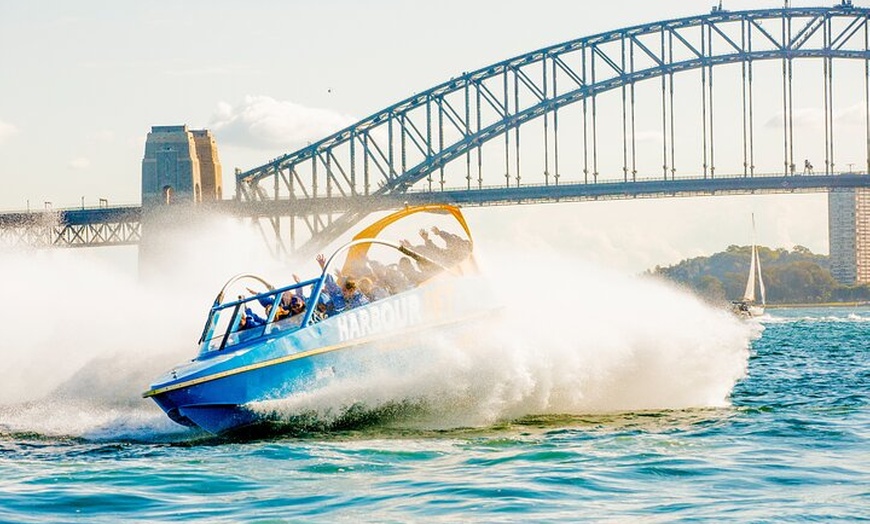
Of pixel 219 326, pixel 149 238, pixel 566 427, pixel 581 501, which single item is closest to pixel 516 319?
pixel 566 427

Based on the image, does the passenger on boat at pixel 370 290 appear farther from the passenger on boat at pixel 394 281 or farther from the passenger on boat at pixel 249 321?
the passenger on boat at pixel 249 321

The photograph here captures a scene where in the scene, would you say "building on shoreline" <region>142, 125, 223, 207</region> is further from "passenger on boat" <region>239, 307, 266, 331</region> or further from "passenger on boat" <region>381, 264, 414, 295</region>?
"passenger on boat" <region>239, 307, 266, 331</region>

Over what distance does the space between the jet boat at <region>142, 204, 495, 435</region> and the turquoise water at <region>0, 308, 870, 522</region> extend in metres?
0.49

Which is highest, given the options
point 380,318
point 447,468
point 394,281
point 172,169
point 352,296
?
point 172,169

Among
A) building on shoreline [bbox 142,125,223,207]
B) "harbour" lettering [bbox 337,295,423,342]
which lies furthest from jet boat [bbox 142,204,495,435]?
building on shoreline [bbox 142,125,223,207]

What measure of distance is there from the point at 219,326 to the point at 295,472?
4452mm

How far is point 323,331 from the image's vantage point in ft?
53.1

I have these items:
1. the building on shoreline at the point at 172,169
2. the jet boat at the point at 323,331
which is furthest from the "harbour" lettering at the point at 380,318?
the building on shoreline at the point at 172,169

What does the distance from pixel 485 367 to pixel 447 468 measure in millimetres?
4167

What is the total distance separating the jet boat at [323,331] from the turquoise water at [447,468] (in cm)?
49

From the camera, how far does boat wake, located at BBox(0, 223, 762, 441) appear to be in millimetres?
16891

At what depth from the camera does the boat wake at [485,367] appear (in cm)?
1689

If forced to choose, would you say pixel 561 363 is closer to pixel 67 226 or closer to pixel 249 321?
pixel 249 321

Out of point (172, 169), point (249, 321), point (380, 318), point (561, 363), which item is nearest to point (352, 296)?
point (380, 318)
